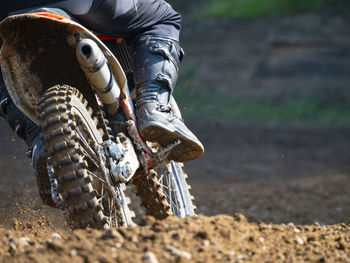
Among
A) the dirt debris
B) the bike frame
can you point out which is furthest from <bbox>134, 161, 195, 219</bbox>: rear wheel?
the dirt debris

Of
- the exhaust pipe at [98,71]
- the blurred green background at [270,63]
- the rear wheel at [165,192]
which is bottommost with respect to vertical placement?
the blurred green background at [270,63]

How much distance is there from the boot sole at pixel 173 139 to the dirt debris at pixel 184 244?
2.37 feet

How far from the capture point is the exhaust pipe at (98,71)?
10.8ft

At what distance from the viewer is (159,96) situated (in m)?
3.74

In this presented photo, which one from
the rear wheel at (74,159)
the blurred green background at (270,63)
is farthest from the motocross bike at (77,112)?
the blurred green background at (270,63)

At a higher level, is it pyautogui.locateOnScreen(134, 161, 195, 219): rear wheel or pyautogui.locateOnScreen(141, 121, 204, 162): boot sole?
pyautogui.locateOnScreen(141, 121, 204, 162): boot sole

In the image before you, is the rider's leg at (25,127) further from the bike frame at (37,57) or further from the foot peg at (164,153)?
the foot peg at (164,153)

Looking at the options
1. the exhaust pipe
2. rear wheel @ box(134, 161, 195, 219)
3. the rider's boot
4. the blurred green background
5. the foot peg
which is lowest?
the blurred green background

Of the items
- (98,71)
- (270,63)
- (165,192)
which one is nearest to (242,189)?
(165,192)

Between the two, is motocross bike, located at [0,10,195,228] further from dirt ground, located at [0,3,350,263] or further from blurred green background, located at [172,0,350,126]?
blurred green background, located at [172,0,350,126]

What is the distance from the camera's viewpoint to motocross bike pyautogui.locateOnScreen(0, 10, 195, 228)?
3.04 metres

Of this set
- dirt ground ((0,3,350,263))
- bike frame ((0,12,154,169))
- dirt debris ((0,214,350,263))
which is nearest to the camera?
dirt debris ((0,214,350,263))

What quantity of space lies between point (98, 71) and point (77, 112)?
299 mm

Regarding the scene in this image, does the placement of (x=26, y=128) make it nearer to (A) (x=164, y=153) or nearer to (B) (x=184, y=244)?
(A) (x=164, y=153)
